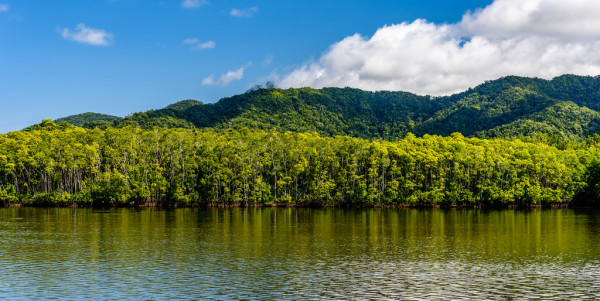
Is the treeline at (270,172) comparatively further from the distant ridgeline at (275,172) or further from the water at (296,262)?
the water at (296,262)

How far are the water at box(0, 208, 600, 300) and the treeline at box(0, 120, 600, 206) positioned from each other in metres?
51.3

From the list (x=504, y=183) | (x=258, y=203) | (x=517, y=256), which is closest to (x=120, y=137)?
(x=258, y=203)

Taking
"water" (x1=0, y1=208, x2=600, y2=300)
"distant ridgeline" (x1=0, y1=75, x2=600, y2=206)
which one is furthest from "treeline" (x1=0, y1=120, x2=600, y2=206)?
"water" (x1=0, y1=208, x2=600, y2=300)

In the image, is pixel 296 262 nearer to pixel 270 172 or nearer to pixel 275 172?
pixel 275 172

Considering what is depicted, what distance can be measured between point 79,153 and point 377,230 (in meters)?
77.4

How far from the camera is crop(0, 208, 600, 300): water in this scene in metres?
29.1

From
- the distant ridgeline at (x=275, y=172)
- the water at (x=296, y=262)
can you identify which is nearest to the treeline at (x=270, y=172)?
the distant ridgeline at (x=275, y=172)

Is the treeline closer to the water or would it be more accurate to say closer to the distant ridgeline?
the distant ridgeline

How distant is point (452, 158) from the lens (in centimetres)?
11869

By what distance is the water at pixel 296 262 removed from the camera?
2908 centimetres

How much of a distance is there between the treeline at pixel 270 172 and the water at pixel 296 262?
51.3 m

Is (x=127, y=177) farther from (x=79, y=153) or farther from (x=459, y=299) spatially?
(x=459, y=299)

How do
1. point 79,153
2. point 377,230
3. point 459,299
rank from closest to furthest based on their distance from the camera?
point 459,299 → point 377,230 → point 79,153

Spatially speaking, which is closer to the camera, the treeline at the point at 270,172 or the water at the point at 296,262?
the water at the point at 296,262
